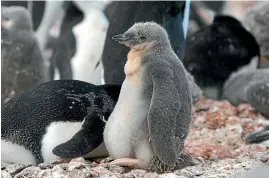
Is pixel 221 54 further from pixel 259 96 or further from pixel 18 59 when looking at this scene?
pixel 18 59

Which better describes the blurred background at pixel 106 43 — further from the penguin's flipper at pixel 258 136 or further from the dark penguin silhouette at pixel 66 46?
the penguin's flipper at pixel 258 136

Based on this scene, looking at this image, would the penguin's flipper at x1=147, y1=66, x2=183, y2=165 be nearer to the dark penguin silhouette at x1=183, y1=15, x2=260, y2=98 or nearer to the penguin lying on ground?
the penguin lying on ground

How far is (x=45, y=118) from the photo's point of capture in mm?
2811

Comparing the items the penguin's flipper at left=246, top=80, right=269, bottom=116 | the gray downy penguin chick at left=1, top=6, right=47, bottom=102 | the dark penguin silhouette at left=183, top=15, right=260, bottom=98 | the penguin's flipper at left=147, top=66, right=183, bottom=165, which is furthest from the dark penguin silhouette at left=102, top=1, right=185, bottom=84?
the penguin's flipper at left=147, top=66, right=183, bottom=165

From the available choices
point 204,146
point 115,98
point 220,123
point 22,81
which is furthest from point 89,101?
point 22,81

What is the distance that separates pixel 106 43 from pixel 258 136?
0.97m

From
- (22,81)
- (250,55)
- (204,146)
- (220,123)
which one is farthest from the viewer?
(250,55)

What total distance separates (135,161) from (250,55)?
93.5 inches

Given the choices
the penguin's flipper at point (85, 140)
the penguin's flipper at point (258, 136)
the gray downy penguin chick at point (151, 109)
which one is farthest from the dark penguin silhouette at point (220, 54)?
the gray downy penguin chick at point (151, 109)

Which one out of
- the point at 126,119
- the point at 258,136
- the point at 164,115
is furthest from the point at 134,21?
the point at 164,115

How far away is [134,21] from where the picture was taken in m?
3.65

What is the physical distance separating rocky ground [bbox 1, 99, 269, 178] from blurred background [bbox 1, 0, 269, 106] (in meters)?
0.38

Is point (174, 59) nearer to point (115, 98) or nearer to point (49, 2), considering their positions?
point (115, 98)

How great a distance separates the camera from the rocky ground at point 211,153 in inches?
95.8
